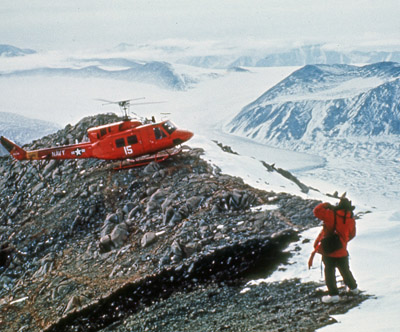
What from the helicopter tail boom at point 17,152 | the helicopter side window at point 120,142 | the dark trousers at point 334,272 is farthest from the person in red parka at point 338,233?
the helicopter tail boom at point 17,152

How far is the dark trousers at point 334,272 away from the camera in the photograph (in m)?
9.48

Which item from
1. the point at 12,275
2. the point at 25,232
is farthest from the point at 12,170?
the point at 12,275

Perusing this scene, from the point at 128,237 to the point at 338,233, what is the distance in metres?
12.2

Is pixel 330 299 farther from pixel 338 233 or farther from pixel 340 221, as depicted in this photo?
pixel 340 221

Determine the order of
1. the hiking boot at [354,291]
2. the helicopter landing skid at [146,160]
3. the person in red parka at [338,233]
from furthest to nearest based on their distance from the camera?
the helicopter landing skid at [146,160]
the hiking boot at [354,291]
the person in red parka at [338,233]

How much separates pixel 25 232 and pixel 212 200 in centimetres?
1165

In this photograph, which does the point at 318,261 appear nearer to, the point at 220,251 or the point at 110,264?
the point at 220,251

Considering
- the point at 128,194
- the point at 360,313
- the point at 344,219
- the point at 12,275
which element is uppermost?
the point at 344,219

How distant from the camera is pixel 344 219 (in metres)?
9.27

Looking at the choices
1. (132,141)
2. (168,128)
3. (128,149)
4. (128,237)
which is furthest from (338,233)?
(128,149)

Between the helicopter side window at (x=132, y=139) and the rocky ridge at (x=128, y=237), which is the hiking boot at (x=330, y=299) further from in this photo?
the helicopter side window at (x=132, y=139)

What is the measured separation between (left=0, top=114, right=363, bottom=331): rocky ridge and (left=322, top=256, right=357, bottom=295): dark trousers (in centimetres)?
50

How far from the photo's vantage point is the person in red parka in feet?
30.3

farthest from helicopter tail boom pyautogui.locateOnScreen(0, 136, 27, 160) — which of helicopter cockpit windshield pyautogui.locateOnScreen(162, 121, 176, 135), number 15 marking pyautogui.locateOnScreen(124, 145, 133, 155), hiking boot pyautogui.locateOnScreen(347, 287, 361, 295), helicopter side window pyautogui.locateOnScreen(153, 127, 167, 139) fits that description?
hiking boot pyautogui.locateOnScreen(347, 287, 361, 295)
